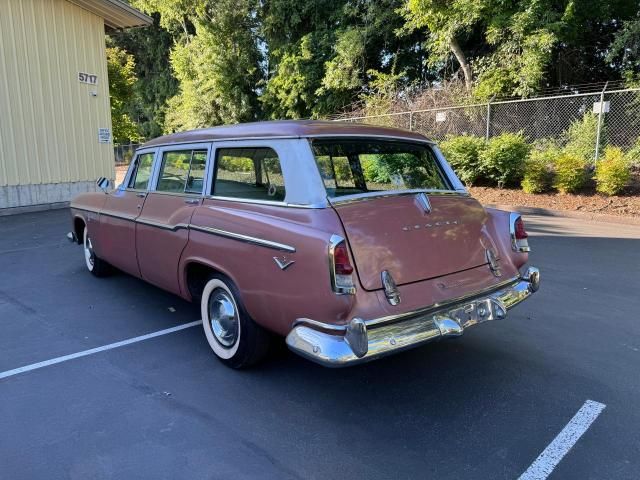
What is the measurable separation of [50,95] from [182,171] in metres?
10.1

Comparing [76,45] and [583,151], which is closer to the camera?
[76,45]

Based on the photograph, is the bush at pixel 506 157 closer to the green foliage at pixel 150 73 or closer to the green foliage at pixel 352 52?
the green foliage at pixel 352 52

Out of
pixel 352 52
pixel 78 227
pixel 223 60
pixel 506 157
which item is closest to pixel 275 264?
pixel 78 227

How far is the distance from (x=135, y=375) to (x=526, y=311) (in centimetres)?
366

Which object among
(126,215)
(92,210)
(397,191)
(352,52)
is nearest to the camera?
(397,191)

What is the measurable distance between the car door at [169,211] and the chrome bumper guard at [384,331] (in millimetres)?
1561

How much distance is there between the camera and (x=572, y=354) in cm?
382

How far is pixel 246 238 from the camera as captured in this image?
10.5 ft

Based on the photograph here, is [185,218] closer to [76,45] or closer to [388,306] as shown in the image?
[388,306]

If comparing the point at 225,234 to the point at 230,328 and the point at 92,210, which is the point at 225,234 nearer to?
the point at 230,328

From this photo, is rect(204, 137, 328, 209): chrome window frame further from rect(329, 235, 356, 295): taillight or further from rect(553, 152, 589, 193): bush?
rect(553, 152, 589, 193): bush

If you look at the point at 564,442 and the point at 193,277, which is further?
the point at 193,277

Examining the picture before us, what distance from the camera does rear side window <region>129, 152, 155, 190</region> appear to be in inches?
189

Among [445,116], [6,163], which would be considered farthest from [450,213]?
[445,116]
